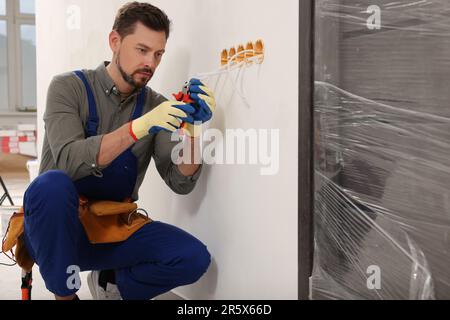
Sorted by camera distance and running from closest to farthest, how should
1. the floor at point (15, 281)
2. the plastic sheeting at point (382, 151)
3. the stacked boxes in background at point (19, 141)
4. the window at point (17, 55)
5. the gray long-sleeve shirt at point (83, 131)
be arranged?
the plastic sheeting at point (382, 151)
the gray long-sleeve shirt at point (83, 131)
the floor at point (15, 281)
the stacked boxes in background at point (19, 141)
the window at point (17, 55)

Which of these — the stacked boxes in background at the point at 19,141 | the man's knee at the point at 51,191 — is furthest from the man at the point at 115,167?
the stacked boxes in background at the point at 19,141

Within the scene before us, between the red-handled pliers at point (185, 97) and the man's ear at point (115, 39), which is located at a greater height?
the man's ear at point (115, 39)

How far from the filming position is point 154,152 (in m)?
1.69

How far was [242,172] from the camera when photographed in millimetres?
1427

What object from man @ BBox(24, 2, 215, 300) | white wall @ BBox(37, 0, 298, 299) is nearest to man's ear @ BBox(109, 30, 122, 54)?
man @ BBox(24, 2, 215, 300)

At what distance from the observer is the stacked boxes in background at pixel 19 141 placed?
5.71 m

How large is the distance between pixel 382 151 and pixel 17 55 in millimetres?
6925

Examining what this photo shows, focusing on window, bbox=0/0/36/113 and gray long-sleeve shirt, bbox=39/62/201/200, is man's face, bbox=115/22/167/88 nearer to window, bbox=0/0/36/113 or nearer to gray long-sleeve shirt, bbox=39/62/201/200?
gray long-sleeve shirt, bbox=39/62/201/200

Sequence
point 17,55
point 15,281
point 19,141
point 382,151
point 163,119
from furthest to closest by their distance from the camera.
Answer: point 17,55, point 19,141, point 15,281, point 163,119, point 382,151

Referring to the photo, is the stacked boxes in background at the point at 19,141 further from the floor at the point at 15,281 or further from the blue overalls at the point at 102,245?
the blue overalls at the point at 102,245

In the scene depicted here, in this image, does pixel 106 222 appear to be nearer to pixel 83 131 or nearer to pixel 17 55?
pixel 83 131

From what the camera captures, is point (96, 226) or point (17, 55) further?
point (17, 55)

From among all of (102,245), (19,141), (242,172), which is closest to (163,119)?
(242,172)

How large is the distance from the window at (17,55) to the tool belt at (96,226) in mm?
5928
